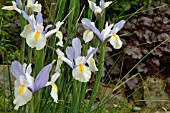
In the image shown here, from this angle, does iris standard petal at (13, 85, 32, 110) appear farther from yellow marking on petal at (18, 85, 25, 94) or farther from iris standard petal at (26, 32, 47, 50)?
iris standard petal at (26, 32, 47, 50)

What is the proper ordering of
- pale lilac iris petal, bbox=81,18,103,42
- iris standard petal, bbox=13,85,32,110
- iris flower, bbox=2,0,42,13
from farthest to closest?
1. pale lilac iris petal, bbox=81,18,103,42
2. iris flower, bbox=2,0,42,13
3. iris standard petal, bbox=13,85,32,110

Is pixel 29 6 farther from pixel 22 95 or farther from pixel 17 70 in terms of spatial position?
pixel 22 95

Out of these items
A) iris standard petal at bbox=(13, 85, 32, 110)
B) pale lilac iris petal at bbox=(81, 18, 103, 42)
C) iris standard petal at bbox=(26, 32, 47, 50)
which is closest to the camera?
iris standard petal at bbox=(13, 85, 32, 110)

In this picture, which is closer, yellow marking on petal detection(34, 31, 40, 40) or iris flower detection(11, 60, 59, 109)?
iris flower detection(11, 60, 59, 109)

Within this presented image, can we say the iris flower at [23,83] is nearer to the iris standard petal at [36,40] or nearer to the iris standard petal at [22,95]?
the iris standard petal at [22,95]

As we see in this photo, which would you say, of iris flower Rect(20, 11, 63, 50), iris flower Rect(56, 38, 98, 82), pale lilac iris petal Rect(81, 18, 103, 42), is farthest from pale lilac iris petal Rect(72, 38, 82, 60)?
pale lilac iris petal Rect(81, 18, 103, 42)

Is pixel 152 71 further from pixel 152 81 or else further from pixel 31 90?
pixel 31 90

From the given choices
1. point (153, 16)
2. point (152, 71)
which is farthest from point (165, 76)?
point (153, 16)

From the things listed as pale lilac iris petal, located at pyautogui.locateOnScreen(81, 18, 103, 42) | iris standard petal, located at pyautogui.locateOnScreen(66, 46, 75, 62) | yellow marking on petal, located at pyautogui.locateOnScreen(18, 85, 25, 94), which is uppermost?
pale lilac iris petal, located at pyautogui.locateOnScreen(81, 18, 103, 42)

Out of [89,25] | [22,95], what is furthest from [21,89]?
[89,25]

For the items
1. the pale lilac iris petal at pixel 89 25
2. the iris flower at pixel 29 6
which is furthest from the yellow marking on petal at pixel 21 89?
the pale lilac iris petal at pixel 89 25

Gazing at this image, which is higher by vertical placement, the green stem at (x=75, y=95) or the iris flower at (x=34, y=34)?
the iris flower at (x=34, y=34)
